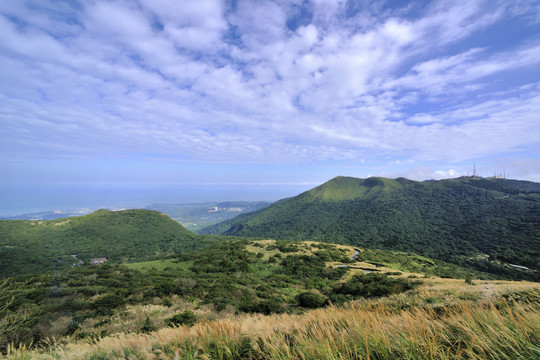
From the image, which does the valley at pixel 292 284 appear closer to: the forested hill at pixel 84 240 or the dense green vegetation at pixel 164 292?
the dense green vegetation at pixel 164 292

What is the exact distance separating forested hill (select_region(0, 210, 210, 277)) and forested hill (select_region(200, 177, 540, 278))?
5253cm

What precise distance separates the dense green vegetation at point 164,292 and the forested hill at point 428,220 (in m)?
56.8

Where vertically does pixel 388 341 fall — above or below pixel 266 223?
above

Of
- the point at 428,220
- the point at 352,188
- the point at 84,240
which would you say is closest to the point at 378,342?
the point at 84,240

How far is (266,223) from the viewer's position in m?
125

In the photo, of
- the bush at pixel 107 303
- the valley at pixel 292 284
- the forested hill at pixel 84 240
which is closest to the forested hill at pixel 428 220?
the valley at pixel 292 284

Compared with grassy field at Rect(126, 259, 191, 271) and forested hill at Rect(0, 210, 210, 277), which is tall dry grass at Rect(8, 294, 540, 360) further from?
forested hill at Rect(0, 210, 210, 277)

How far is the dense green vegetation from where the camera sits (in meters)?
7.56

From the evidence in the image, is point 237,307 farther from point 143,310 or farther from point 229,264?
point 229,264

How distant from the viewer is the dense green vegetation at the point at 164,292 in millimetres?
7562

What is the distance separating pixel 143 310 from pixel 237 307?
16.1ft

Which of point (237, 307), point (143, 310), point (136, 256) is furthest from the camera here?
point (136, 256)

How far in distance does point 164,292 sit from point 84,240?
179ft

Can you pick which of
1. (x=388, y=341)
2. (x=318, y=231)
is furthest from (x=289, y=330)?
(x=318, y=231)
